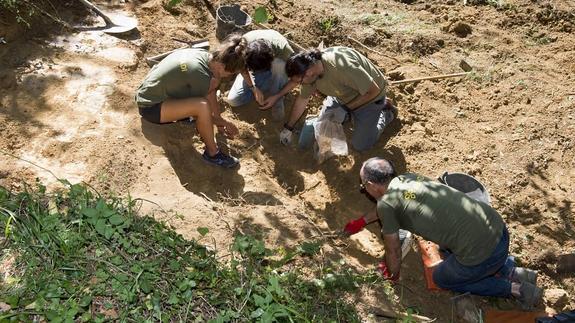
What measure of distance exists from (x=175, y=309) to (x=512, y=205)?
3644 millimetres

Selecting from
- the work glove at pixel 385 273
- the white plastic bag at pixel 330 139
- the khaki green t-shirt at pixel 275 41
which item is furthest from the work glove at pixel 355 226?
the khaki green t-shirt at pixel 275 41

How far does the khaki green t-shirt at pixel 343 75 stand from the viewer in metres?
4.84

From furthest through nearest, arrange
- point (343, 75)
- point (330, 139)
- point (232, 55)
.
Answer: point (330, 139)
point (343, 75)
point (232, 55)

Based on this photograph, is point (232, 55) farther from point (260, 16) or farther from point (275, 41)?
point (260, 16)

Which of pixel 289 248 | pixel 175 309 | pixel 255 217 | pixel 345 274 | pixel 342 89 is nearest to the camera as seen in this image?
pixel 175 309

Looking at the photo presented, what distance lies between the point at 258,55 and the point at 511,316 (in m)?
3.08

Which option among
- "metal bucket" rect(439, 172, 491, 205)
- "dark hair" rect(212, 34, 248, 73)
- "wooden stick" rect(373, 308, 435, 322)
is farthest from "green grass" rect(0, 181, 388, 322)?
"metal bucket" rect(439, 172, 491, 205)

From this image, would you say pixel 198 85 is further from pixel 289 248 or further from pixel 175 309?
pixel 175 309

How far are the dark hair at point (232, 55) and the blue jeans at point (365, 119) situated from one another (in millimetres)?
1240

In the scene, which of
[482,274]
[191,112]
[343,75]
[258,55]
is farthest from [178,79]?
[482,274]

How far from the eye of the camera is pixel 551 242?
477cm

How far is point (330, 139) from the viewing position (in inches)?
203

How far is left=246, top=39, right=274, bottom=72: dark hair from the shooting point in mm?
4637

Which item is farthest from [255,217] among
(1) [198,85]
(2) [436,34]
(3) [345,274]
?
(2) [436,34]
